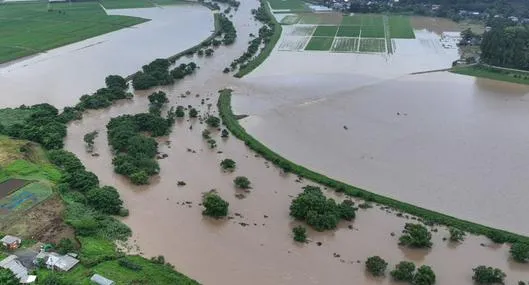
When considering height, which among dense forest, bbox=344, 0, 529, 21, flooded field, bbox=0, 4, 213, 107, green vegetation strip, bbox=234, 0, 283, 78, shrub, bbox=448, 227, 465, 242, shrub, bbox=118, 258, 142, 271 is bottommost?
flooded field, bbox=0, 4, 213, 107

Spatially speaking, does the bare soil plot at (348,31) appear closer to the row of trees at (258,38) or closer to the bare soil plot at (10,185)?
the row of trees at (258,38)

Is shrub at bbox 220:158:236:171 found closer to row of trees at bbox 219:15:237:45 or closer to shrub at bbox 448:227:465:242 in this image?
shrub at bbox 448:227:465:242

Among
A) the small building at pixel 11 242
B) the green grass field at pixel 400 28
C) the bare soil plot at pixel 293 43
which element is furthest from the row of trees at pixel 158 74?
the green grass field at pixel 400 28

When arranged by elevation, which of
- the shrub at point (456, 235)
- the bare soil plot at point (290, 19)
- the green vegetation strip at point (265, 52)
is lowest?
the shrub at point (456, 235)

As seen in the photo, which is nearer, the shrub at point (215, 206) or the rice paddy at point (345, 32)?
the shrub at point (215, 206)

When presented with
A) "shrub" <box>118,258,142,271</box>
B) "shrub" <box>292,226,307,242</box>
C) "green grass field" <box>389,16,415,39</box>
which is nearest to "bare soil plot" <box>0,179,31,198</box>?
"shrub" <box>118,258,142,271</box>

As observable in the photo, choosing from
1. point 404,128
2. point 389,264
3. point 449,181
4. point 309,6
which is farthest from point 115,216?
point 309,6

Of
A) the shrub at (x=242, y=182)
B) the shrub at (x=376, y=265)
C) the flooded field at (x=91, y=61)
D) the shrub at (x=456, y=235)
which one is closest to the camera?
the shrub at (x=376, y=265)
